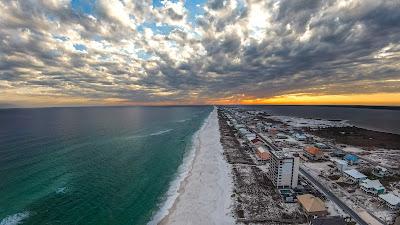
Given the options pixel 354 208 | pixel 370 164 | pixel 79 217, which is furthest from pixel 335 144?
pixel 79 217

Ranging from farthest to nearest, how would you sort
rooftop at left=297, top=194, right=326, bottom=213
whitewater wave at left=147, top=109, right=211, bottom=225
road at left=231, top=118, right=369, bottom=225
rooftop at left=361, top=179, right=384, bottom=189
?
rooftop at left=361, top=179, right=384, bottom=189 → whitewater wave at left=147, top=109, right=211, bottom=225 → rooftop at left=297, top=194, right=326, bottom=213 → road at left=231, top=118, right=369, bottom=225

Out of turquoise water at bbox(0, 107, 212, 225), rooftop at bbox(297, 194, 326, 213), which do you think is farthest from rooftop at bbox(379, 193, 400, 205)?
turquoise water at bbox(0, 107, 212, 225)

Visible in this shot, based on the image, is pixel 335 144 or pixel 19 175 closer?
pixel 19 175

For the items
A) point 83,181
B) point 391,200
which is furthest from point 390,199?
point 83,181

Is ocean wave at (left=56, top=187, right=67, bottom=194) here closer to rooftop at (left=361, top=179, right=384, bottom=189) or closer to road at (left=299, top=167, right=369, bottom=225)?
road at (left=299, top=167, right=369, bottom=225)

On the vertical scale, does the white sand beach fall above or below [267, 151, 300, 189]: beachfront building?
below

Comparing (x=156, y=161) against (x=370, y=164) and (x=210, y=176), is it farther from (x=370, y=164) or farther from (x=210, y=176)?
(x=370, y=164)

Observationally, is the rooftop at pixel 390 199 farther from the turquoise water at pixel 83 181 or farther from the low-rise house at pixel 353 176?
the turquoise water at pixel 83 181
